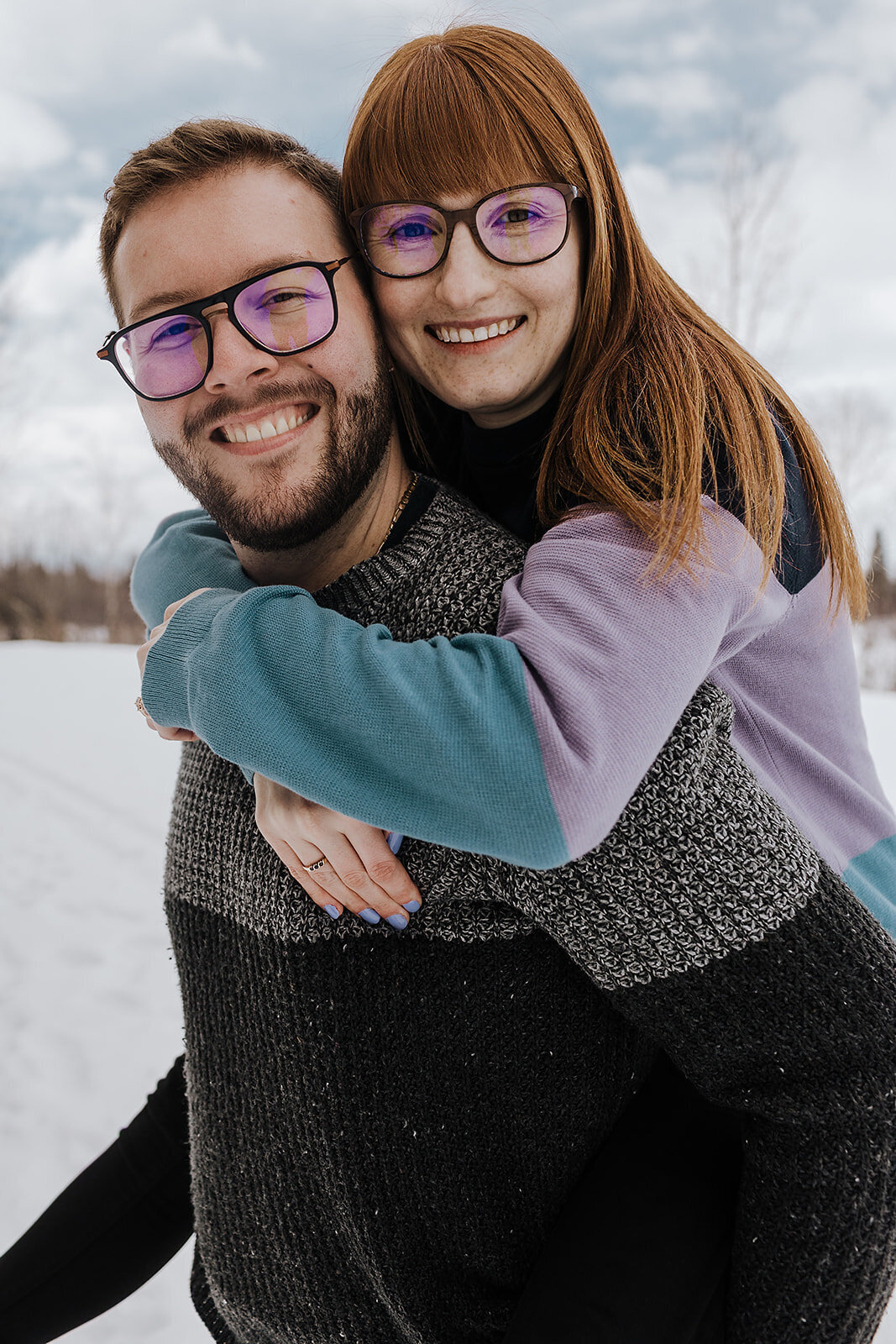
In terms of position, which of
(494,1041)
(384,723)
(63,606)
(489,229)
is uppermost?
(489,229)

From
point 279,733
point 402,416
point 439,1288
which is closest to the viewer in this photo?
point 279,733

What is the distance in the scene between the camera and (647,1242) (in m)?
1.02

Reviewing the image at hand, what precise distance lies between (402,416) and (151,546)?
48 centimetres

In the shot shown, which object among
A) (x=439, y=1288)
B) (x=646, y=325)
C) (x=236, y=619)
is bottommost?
(x=439, y=1288)

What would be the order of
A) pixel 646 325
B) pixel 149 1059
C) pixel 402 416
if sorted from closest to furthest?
1. pixel 646 325
2. pixel 402 416
3. pixel 149 1059

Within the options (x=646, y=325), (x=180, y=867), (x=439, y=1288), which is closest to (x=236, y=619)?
(x=180, y=867)

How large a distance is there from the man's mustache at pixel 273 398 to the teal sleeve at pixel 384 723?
36 centimetres

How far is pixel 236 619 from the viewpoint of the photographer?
3.11 ft

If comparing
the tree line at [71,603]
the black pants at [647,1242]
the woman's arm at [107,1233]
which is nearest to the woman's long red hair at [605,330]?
the black pants at [647,1242]

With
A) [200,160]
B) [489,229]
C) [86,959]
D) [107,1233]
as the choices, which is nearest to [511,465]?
[489,229]

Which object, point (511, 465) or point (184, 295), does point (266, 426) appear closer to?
point (184, 295)

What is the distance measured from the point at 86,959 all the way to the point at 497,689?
317 centimetres

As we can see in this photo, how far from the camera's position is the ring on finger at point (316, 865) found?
1.02 meters

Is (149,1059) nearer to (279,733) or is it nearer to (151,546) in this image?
(151,546)
